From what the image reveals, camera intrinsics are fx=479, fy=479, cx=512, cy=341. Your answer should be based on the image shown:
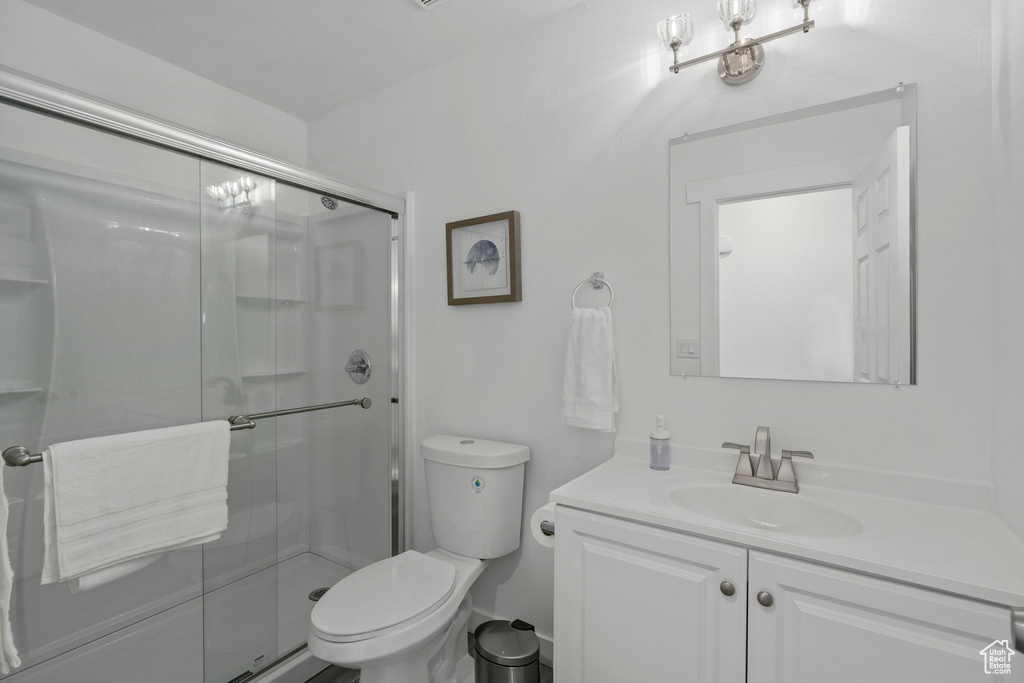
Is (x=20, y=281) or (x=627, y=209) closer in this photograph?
(x=20, y=281)

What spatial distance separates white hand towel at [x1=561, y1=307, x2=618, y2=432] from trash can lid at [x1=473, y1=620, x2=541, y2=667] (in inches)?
27.5

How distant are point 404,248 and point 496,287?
0.53 metres

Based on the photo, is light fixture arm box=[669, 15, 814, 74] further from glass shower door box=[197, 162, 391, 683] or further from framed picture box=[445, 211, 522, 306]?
glass shower door box=[197, 162, 391, 683]

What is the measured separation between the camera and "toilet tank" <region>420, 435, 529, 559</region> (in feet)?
5.39

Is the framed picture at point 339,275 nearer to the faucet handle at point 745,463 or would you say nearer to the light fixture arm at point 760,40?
the light fixture arm at point 760,40

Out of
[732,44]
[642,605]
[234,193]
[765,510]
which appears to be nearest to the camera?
[642,605]

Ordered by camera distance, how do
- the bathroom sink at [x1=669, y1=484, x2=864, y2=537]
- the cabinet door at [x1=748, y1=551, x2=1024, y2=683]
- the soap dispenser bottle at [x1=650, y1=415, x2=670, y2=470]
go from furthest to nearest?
the soap dispenser bottle at [x1=650, y1=415, x2=670, y2=470], the bathroom sink at [x1=669, y1=484, x2=864, y2=537], the cabinet door at [x1=748, y1=551, x2=1024, y2=683]

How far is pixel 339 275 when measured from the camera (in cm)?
187

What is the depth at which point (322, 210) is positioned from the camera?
181cm

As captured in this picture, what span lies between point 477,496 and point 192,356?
1.00m

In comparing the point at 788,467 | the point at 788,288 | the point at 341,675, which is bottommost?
the point at 341,675

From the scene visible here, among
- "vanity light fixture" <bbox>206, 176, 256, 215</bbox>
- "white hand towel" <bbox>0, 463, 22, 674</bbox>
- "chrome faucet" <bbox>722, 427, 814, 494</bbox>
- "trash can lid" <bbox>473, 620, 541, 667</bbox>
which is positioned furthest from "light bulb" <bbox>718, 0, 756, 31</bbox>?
"white hand towel" <bbox>0, 463, 22, 674</bbox>

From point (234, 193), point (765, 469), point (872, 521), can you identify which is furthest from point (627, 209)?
point (234, 193)

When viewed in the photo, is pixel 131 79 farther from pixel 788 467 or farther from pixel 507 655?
pixel 788 467
